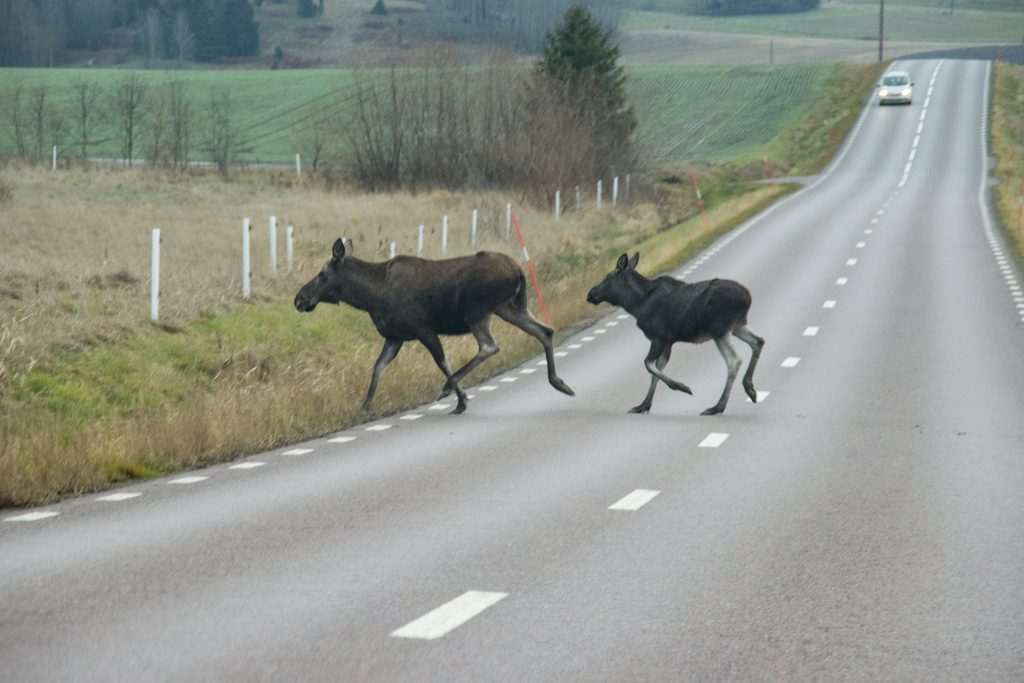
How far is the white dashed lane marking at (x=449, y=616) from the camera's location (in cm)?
739

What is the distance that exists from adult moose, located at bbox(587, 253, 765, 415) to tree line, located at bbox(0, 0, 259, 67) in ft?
549

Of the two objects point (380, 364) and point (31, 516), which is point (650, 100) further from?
point (31, 516)

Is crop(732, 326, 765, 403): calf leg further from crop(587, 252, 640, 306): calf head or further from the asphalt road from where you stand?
crop(587, 252, 640, 306): calf head

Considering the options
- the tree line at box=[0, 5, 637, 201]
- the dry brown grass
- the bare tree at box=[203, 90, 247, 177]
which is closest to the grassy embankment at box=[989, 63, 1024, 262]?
the tree line at box=[0, 5, 637, 201]

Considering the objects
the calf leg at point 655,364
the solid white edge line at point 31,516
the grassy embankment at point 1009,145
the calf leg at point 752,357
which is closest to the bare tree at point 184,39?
the grassy embankment at point 1009,145

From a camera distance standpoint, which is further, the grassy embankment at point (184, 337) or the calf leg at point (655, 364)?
the calf leg at point (655, 364)

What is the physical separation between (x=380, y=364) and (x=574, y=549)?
871 cm

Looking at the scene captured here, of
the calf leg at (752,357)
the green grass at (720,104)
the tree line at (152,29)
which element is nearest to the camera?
the calf leg at (752,357)

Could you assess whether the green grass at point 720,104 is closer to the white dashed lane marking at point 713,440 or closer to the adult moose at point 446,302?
the adult moose at point 446,302

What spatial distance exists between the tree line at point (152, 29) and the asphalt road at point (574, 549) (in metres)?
169

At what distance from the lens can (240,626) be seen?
7508mm

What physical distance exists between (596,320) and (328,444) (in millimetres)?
15058

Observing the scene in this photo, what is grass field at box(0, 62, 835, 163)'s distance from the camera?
96375 millimetres

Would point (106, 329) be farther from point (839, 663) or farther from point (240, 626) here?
point (839, 663)
